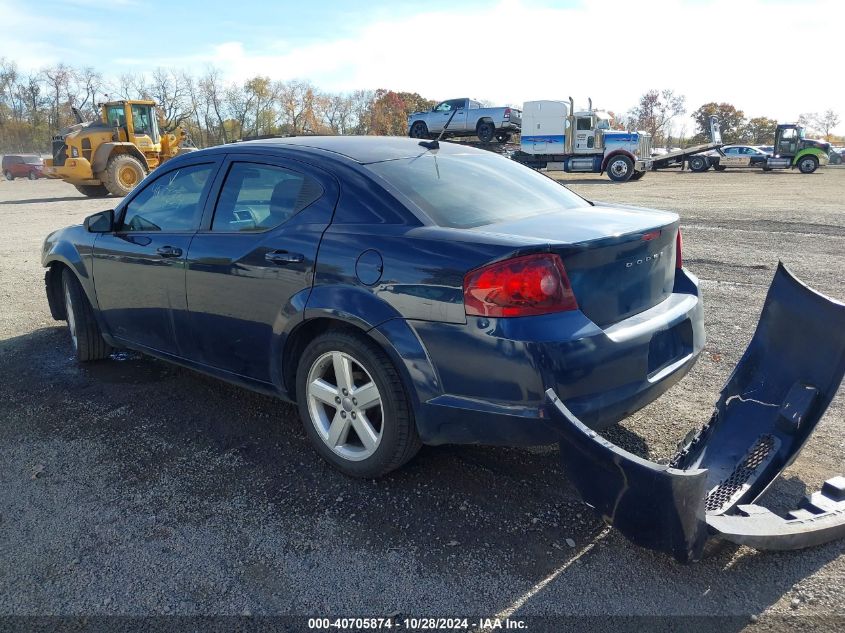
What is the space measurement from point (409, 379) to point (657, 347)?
1139 mm

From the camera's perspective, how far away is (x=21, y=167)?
38.2 metres

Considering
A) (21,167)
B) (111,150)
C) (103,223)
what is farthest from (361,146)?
(21,167)

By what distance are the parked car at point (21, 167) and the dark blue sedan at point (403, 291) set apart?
4113cm

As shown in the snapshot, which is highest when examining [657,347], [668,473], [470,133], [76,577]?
[470,133]

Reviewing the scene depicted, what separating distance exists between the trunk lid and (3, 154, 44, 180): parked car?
4264 cm

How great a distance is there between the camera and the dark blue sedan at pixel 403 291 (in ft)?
8.42

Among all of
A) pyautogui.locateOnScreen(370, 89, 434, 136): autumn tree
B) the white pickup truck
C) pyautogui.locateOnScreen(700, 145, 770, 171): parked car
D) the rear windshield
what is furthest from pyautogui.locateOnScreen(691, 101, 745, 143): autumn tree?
the rear windshield

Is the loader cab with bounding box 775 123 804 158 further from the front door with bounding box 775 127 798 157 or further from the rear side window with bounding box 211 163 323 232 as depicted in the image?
the rear side window with bounding box 211 163 323 232

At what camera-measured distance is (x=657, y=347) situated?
2.91 metres

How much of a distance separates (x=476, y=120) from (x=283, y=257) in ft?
100

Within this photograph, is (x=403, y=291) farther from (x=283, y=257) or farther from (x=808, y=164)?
(x=808, y=164)

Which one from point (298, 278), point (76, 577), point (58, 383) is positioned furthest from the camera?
point (58, 383)

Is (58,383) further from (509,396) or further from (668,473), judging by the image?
(668,473)

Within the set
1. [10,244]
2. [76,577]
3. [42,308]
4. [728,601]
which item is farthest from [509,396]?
[10,244]
